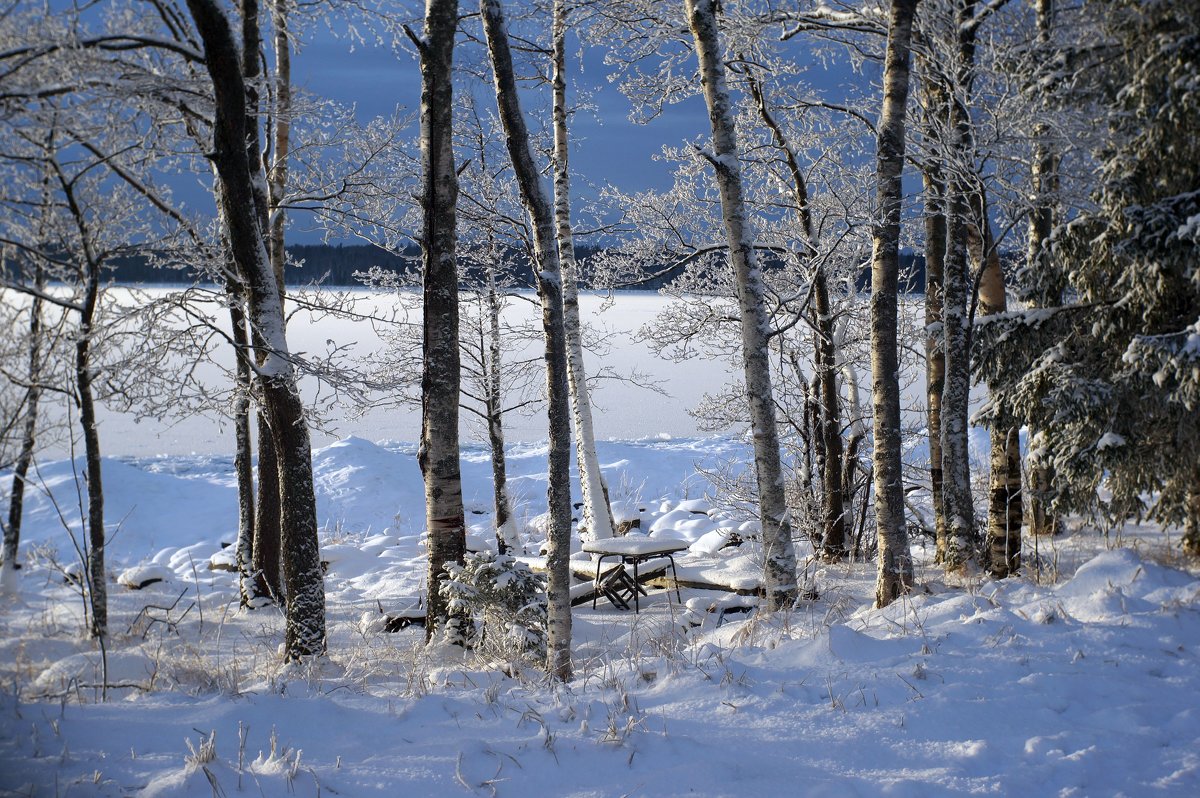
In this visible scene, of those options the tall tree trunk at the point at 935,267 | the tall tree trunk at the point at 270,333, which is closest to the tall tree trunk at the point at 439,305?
the tall tree trunk at the point at 270,333

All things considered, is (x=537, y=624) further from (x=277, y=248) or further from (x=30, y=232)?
(x=30, y=232)

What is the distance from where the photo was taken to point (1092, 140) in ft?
22.5

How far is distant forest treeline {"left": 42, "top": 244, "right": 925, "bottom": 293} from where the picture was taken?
34.8 ft

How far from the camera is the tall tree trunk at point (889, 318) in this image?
639 centimetres

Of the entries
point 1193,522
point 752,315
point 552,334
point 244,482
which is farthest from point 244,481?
point 1193,522

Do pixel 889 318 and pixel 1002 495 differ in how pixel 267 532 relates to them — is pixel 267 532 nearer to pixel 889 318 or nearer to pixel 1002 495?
pixel 889 318

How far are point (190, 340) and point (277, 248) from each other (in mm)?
3749

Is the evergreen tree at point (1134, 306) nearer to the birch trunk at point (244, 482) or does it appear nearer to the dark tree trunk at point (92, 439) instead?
the birch trunk at point (244, 482)

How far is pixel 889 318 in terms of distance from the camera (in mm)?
6445

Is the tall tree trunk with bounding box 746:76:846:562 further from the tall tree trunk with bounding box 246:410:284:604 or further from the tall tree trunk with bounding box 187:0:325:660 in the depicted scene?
the tall tree trunk with bounding box 246:410:284:604

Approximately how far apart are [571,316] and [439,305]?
515 cm

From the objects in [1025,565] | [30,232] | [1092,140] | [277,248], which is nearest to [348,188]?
[277,248]

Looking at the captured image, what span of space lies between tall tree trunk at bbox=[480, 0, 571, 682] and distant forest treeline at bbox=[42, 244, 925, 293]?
459 centimetres

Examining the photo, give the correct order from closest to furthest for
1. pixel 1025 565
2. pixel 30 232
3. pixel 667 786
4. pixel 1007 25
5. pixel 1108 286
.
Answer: pixel 667 786 < pixel 1025 565 < pixel 1108 286 < pixel 1007 25 < pixel 30 232
